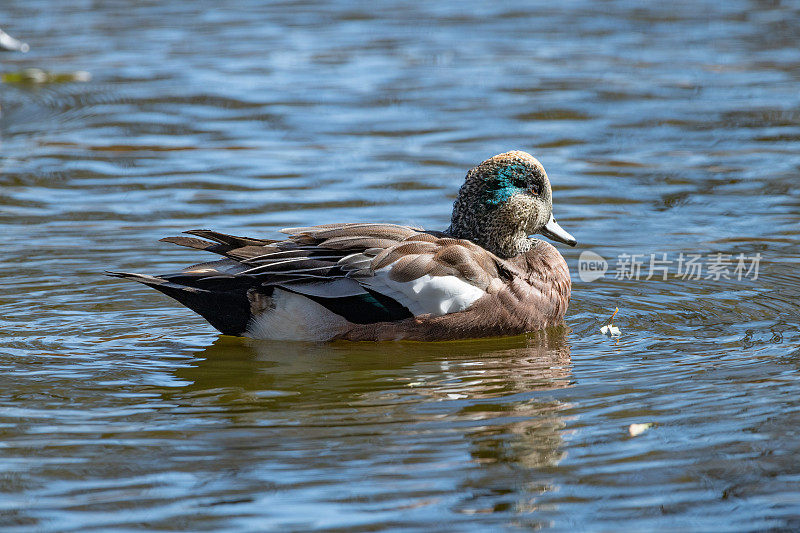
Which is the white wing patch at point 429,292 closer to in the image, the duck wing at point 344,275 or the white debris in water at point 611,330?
the duck wing at point 344,275

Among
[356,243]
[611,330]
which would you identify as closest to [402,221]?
[356,243]

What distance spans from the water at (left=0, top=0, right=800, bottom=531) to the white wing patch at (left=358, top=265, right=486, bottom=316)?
240 mm

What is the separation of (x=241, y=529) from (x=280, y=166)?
6672 millimetres

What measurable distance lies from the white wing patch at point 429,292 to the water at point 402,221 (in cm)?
24

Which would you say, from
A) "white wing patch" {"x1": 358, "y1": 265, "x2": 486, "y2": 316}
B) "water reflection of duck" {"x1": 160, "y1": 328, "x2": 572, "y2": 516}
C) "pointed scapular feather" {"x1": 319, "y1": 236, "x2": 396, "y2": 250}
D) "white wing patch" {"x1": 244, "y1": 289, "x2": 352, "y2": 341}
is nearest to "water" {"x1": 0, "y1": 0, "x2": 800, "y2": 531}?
"water reflection of duck" {"x1": 160, "y1": 328, "x2": 572, "y2": 516}

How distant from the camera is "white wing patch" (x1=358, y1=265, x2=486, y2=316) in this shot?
21.2 feet

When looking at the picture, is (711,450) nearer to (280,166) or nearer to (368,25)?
(280,166)

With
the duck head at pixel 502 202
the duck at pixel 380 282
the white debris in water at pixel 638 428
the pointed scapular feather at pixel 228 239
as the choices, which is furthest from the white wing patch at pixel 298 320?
the white debris in water at pixel 638 428

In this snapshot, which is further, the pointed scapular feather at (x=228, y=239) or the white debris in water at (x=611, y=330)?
the white debris in water at (x=611, y=330)

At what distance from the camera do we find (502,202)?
22.8 ft

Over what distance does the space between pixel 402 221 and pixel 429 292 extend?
2.54 metres

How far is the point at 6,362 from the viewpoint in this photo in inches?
249

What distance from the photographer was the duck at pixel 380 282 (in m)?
6.46

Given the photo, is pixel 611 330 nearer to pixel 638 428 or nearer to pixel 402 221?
pixel 638 428
